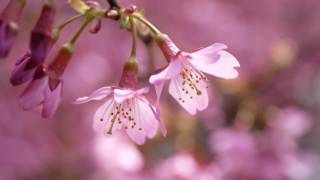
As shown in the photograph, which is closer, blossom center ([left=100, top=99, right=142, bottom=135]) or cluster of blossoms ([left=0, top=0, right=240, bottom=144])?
cluster of blossoms ([left=0, top=0, right=240, bottom=144])

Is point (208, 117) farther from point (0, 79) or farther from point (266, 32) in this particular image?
point (0, 79)

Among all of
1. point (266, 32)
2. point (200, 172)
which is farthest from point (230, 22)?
point (200, 172)

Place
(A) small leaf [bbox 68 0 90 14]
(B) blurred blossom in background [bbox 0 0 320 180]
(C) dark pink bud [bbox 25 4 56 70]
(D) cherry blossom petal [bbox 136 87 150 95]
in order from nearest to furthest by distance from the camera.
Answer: (C) dark pink bud [bbox 25 4 56 70] → (D) cherry blossom petal [bbox 136 87 150 95] → (A) small leaf [bbox 68 0 90 14] → (B) blurred blossom in background [bbox 0 0 320 180]

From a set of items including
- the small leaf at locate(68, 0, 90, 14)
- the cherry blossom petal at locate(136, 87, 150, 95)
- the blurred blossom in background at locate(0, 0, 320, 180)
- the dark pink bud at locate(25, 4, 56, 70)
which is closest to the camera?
the dark pink bud at locate(25, 4, 56, 70)

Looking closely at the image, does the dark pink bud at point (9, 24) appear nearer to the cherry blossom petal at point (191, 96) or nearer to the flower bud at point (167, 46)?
the flower bud at point (167, 46)

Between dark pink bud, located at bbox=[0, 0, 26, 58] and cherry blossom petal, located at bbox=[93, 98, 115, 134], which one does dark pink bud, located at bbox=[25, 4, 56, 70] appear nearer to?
dark pink bud, located at bbox=[0, 0, 26, 58]

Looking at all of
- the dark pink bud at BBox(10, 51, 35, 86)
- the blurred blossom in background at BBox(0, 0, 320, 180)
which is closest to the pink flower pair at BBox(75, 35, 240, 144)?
the dark pink bud at BBox(10, 51, 35, 86)

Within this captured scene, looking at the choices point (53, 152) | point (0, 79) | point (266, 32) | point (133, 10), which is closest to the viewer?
point (133, 10)

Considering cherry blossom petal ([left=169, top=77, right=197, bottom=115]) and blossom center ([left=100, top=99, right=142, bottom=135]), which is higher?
cherry blossom petal ([left=169, top=77, right=197, bottom=115])
